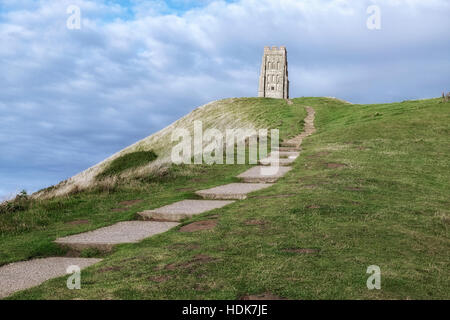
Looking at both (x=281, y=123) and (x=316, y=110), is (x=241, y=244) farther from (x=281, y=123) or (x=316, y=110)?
(x=316, y=110)

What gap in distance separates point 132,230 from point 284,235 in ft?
10.6

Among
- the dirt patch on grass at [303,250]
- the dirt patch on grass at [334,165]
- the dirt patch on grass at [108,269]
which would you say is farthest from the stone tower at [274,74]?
the dirt patch on grass at [108,269]

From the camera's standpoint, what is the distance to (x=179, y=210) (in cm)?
940

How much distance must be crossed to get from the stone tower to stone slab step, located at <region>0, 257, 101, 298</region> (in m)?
88.7

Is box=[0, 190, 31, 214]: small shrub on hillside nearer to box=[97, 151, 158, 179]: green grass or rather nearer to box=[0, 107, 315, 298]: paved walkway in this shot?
box=[0, 107, 315, 298]: paved walkway

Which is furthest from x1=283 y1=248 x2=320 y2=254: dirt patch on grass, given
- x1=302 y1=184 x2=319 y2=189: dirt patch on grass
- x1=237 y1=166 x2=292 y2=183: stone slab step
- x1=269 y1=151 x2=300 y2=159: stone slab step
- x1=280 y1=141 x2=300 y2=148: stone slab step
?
x1=280 y1=141 x2=300 y2=148: stone slab step

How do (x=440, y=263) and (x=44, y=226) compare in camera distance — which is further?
(x=44, y=226)

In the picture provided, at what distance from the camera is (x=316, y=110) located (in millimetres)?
40500

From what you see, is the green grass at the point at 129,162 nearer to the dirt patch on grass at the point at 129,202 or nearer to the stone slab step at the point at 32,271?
the dirt patch on grass at the point at 129,202

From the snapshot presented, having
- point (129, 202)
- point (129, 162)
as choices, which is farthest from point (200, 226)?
point (129, 162)

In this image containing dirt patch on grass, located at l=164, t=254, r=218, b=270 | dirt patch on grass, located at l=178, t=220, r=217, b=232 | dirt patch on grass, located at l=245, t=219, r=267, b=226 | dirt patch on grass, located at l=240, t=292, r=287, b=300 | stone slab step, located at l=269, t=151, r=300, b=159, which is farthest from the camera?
stone slab step, located at l=269, t=151, r=300, b=159

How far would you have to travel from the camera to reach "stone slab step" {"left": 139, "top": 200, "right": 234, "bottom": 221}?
914cm
